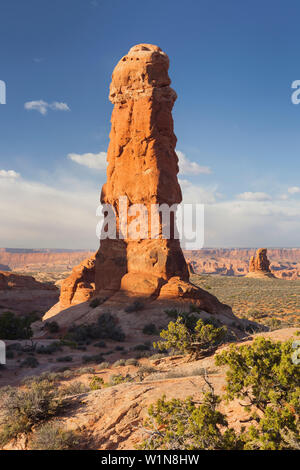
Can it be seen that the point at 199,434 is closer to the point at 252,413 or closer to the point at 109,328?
the point at 252,413

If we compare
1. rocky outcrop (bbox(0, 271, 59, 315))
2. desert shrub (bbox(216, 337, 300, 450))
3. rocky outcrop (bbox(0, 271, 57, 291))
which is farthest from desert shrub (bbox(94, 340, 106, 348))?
rocky outcrop (bbox(0, 271, 57, 291))

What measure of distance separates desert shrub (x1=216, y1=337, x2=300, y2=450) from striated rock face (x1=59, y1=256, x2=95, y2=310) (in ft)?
82.1

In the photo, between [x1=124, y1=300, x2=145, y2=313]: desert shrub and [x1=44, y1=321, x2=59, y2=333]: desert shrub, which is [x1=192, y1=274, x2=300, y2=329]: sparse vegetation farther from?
[x1=44, y1=321, x2=59, y2=333]: desert shrub

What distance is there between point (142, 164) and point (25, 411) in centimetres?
2148

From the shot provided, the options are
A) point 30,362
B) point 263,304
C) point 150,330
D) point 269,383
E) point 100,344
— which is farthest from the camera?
point 263,304

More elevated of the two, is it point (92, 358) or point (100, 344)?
point (92, 358)

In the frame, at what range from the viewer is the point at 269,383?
3.88 meters

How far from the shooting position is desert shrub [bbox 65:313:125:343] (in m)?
18.5

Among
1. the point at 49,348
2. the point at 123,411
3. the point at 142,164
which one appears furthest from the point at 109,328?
the point at 123,411

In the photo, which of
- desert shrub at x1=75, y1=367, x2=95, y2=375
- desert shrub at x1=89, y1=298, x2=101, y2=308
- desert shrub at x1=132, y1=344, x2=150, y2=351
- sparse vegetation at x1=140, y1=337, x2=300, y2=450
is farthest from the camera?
desert shrub at x1=89, y1=298, x2=101, y2=308

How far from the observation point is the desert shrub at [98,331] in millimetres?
18484

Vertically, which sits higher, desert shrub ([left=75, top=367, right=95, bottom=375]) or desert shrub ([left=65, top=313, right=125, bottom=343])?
desert shrub ([left=75, top=367, right=95, bottom=375])
